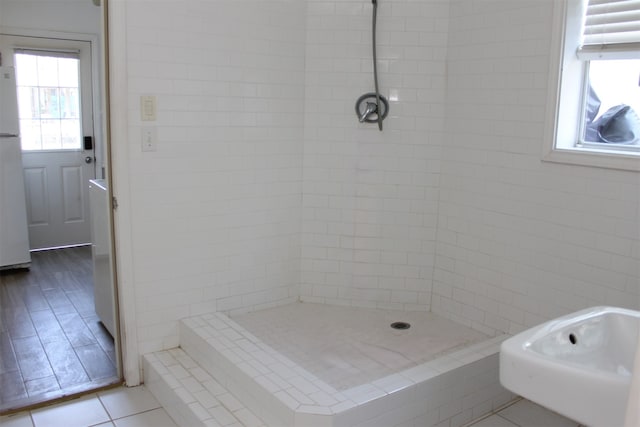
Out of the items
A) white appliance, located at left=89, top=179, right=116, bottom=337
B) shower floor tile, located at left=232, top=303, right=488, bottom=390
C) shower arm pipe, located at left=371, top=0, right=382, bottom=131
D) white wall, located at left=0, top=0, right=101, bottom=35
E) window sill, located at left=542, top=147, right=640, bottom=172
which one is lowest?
shower floor tile, located at left=232, top=303, right=488, bottom=390

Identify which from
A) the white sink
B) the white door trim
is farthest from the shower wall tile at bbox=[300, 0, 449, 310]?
the white sink

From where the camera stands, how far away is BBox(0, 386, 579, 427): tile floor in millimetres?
2506

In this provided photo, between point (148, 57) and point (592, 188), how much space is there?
216 cm

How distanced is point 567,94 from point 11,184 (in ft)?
13.9

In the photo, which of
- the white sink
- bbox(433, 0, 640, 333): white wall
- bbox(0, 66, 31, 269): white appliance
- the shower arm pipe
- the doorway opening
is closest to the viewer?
the white sink

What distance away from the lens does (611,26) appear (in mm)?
2434

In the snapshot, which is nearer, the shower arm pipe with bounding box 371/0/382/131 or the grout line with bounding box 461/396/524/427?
the grout line with bounding box 461/396/524/427

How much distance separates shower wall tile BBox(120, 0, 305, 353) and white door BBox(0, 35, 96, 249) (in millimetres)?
→ 3029

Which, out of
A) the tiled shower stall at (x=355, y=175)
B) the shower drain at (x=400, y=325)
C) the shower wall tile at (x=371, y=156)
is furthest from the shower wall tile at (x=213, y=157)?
the shower drain at (x=400, y=325)

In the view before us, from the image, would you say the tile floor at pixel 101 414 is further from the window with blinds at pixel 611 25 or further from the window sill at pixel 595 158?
the window with blinds at pixel 611 25

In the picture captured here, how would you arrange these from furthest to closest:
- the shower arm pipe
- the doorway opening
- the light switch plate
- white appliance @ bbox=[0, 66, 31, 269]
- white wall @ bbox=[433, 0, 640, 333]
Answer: white appliance @ bbox=[0, 66, 31, 269] < the doorway opening < the shower arm pipe < the light switch plate < white wall @ bbox=[433, 0, 640, 333]

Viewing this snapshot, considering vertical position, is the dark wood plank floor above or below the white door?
below

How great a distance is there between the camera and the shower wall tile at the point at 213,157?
9.08ft

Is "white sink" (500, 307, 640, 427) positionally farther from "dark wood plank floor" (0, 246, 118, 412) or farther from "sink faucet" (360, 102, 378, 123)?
"dark wood plank floor" (0, 246, 118, 412)
